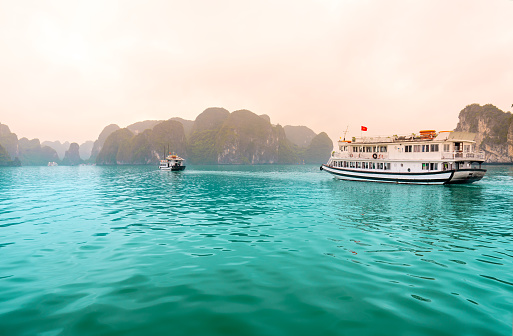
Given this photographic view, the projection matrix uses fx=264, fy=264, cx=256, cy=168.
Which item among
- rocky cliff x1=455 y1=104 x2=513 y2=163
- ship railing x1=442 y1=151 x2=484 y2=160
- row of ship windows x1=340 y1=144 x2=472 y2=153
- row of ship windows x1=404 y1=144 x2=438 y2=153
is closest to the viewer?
ship railing x1=442 y1=151 x2=484 y2=160

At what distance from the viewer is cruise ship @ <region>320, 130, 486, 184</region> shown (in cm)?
3584

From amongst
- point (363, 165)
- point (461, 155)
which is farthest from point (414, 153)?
point (363, 165)

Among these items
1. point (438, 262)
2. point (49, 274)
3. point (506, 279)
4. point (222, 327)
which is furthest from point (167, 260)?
point (506, 279)

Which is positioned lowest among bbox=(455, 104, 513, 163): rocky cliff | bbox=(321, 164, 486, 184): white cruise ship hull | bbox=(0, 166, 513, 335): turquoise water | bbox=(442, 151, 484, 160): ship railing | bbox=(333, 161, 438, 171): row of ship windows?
bbox=(0, 166, 513, 335): turquoise water

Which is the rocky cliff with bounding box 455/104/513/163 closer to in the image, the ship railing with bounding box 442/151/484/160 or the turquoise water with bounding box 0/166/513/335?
the ship railing with bounding box 442/151/484/160

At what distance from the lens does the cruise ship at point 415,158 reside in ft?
118

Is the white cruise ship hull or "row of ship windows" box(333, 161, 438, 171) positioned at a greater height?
"row of ship windows" box(333, 161, 438, 171)

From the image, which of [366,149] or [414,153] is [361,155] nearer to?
[366,149]

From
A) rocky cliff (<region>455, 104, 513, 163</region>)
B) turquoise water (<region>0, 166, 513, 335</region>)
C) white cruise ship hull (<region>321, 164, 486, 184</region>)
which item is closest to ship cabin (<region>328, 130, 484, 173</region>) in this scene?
white cruise ship hull (<region>321, 164, 486, 184</region>)

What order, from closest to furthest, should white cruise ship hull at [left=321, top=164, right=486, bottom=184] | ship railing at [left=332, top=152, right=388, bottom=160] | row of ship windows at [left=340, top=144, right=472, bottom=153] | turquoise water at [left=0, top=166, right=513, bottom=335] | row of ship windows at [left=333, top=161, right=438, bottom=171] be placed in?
turquoise water at [left=0, top=166, right=513, bottom=335] → white cruise ship hull at [left=321, top=164, right=486, bottom=184] → row of ship windows at [left=340, top=144, right=472, bottom=153] → row of ship windows at [left=333, top=161, right=438, bottom=171] → ship railing at [left=332, top=152, right=388, bottom=160]

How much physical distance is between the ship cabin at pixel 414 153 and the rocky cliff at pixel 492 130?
158 metres

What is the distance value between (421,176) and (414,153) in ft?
11.4

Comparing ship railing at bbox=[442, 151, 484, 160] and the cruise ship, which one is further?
the cruise ship

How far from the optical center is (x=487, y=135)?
171625 millimetres
